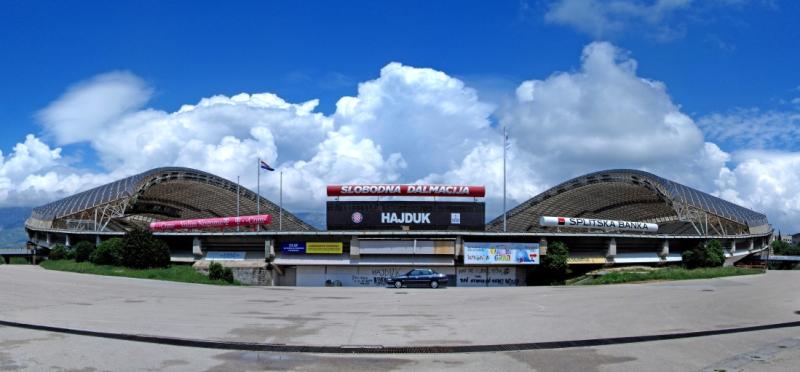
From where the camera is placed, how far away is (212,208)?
84.2 metres

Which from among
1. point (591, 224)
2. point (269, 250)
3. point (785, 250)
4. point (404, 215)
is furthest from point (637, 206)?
point (269, 250)

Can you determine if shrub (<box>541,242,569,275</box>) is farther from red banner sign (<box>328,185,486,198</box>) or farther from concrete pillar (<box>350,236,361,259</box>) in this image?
concrete pillar (<box>350,236,361,259</box>)

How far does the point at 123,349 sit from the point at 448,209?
45.2 m

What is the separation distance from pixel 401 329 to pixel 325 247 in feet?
126

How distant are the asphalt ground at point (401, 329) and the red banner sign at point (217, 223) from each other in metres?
28.9

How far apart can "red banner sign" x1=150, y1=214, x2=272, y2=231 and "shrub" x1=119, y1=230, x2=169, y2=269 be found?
8.29 meters

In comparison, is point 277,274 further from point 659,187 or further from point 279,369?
point 659,187

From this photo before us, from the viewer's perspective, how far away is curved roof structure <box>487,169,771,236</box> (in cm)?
8106

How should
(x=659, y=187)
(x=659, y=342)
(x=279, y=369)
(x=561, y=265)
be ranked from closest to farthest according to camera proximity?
1. (x=279, y=369)
2. (x=659, y=342)
3. (x=561, y=265)
4. (x=659, y=187)

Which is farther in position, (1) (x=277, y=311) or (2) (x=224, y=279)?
(2) (x=224, y=279)

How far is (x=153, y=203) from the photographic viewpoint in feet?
277

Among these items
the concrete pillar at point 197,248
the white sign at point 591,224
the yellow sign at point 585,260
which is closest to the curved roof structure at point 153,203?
the concrete pillar at point 197,248

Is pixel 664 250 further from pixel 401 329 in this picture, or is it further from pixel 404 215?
pixel 401 329

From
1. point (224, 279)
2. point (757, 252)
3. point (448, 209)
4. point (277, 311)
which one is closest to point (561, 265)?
point (448, 209)
